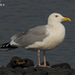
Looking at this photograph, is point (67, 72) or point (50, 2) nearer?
point (67, 72)

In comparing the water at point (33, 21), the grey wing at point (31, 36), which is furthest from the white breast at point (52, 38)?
the water at point (33, 21)

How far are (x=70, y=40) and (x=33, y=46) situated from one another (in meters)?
6.95

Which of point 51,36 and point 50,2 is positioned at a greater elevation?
point 51,36

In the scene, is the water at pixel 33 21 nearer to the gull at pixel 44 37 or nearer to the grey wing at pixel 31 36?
the grey wing at pixel 31 36

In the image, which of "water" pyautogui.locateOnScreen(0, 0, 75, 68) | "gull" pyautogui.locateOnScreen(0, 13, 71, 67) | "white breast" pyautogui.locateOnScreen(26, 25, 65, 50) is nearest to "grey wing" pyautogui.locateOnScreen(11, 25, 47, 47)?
"gull" pyautogui.locateOnScreen(0, 13, 71, 67)

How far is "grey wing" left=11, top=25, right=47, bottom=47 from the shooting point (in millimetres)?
16203

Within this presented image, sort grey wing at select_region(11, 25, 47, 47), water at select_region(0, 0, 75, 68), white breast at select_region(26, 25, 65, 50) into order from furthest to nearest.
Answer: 1. water at select_region(0, 0, 75, 68)
2. grey wing at select_region(11, 25, 47, 47)
3. white breast at select_region(26, 25, 65, 50)

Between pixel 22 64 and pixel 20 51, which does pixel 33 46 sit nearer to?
pixel 22 64

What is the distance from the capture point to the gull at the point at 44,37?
16078mm

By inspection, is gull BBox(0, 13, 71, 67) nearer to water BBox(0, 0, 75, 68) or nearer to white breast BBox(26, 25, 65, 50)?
white breast BBox(26, 25, 65, 50)

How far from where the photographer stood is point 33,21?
86.3ft

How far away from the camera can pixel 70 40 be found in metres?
23.2

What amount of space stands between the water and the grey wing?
10.4ft

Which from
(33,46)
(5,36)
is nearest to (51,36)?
(33,46)
